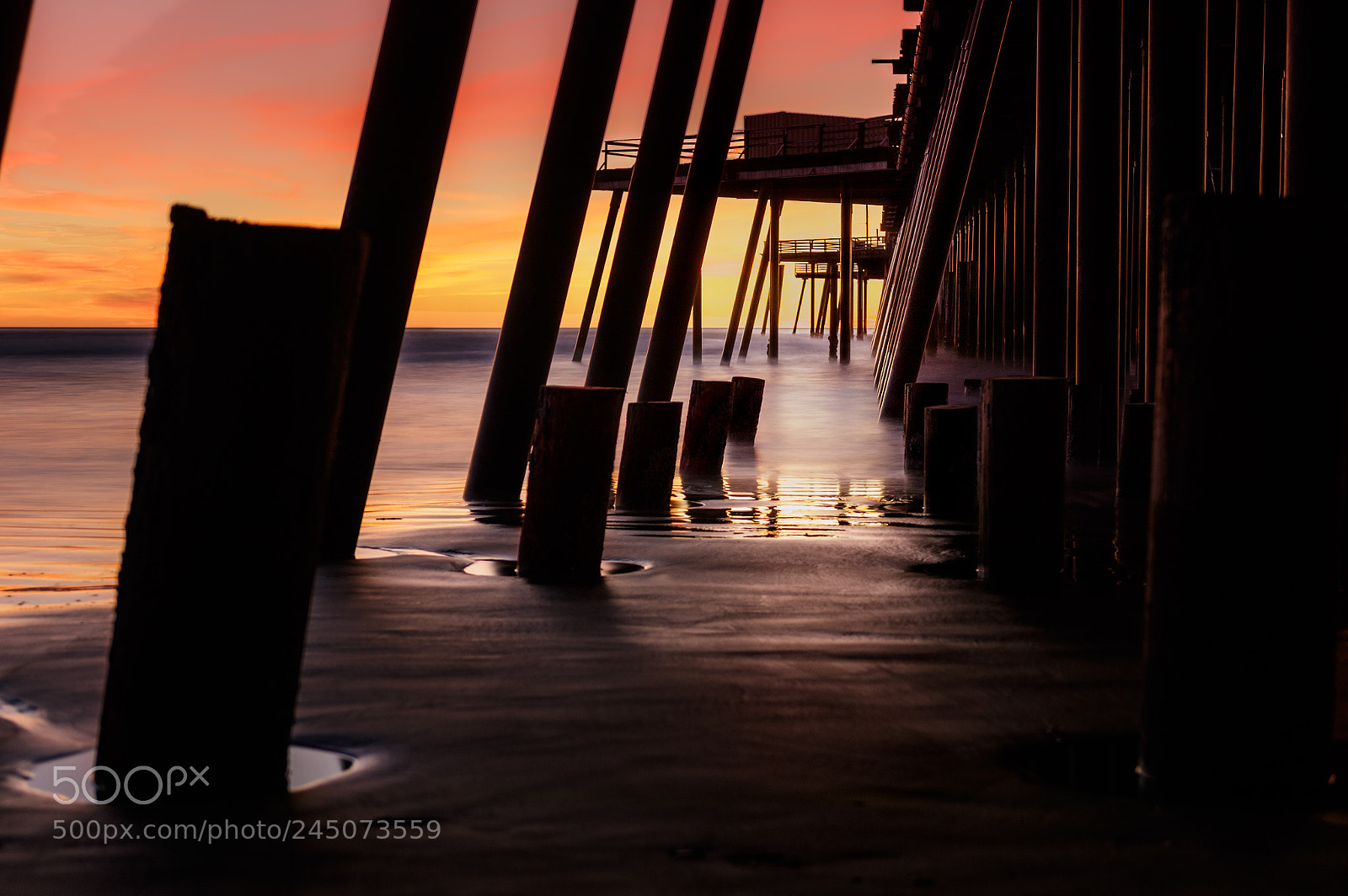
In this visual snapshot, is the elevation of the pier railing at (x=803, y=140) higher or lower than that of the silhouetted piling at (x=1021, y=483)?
higher

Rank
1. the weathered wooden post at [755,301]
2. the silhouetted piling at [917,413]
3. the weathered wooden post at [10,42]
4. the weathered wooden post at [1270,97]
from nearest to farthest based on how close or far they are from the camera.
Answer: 1. the weathered wooden post at [10,42]
2. the weathered wooden post at [1270,97]
3. the silhouetted piling at [917,413]
4. the weathered wooden post at [755,301]

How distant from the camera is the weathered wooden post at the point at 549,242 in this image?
4.94 m

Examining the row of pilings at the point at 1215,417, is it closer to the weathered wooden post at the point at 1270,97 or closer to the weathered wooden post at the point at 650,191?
the weathered wooden post at the point at 1270,97

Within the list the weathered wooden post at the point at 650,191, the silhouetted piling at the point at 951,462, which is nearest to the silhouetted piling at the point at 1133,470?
the silhouetted piling at the point at 951,462

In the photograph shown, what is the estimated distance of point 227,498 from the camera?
1542mm

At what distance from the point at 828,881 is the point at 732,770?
370mm

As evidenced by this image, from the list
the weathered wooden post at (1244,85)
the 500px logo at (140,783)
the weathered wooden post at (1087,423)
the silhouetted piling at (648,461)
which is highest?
the weathered wooden post at (1244,85)

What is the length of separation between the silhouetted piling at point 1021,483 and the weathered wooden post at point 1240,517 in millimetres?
→ 1407

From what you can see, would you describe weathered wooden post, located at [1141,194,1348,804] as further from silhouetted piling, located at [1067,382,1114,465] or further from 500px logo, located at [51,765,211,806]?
silhouetted piling, located at [1067,382,1114,465]

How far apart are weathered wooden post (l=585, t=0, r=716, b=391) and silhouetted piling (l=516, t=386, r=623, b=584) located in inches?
125

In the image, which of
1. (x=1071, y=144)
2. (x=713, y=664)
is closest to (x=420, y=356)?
(x=1071, y=144)

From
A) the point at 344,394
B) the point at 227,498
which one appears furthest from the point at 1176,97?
the point at 227,498

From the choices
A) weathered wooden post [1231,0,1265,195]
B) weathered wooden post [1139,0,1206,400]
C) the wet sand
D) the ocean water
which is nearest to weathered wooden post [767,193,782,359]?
the ocean water

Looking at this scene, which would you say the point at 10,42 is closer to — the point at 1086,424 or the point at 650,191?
the point at 650,191
